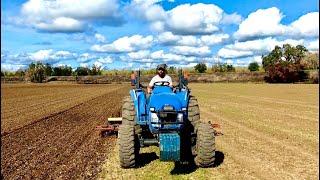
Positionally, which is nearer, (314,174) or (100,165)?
(314,174)

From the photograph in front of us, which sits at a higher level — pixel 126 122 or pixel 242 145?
pixel 126 122

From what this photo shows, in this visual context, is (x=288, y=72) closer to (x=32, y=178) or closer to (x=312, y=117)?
(x=312, y=117)

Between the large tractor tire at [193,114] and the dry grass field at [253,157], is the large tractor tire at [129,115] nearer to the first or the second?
Result: the dry grass field at [253,157]

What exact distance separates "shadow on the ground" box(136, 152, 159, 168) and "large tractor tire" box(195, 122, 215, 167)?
121 centimetres

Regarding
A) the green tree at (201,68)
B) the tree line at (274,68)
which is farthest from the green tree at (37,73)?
the green tree at (201,68)

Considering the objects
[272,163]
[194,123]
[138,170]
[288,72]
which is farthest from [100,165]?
[288,72]

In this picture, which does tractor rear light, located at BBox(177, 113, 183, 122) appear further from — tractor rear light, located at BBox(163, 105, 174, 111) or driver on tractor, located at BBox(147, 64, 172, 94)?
driver on tractor, located at BBox(147, 64, 172, 94)

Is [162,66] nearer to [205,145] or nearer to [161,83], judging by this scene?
[161,83]

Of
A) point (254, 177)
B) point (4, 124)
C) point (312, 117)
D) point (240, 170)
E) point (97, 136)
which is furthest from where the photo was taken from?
point (312, 117)

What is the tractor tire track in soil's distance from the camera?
8773 mm

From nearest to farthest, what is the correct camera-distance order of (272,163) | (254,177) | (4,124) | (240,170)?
1. (254,177)
2. (240,170)
3. (272,163)
4. (4,124)

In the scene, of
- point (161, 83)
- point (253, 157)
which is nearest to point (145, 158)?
point (161, 83)

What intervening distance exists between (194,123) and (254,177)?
1.65 metres

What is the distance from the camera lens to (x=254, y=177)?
8.17 m
